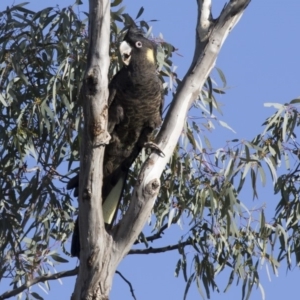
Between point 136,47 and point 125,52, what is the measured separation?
5cm

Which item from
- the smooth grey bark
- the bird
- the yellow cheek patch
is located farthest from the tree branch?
the yellow cheek patch

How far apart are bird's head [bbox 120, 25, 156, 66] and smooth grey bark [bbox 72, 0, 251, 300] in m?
0.60

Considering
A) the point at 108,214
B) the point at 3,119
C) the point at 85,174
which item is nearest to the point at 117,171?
the point at 108,214

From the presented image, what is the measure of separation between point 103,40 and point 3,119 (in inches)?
44.1

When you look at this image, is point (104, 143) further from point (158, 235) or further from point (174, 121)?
point (158, 235)

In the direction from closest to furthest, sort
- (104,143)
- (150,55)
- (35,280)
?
(104,143) → (150,55) → (35,280)

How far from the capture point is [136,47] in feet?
12.1

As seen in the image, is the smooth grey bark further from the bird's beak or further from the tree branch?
the bird's beak

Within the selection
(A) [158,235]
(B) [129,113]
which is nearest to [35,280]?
(A) [158,235]

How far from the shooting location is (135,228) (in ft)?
9.86

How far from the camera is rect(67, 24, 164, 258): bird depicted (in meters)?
3.61

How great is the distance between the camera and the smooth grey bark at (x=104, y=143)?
281cm

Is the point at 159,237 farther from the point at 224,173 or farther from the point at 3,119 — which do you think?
→ the point at 3,119

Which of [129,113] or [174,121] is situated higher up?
[129,113]
